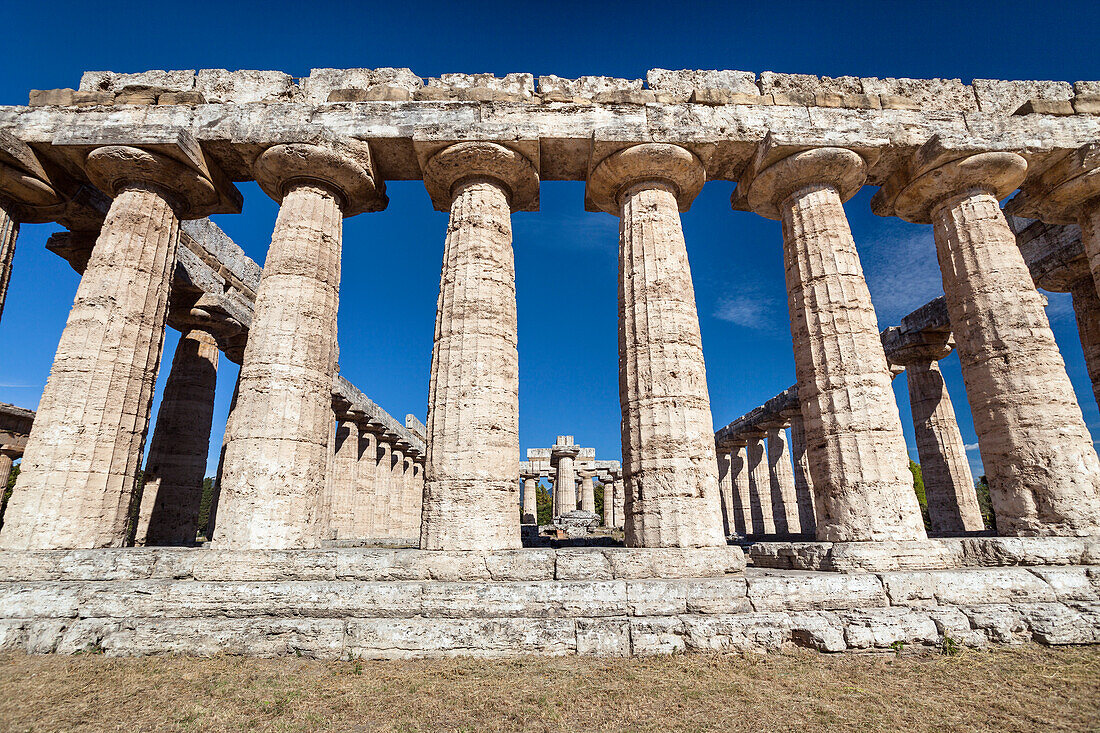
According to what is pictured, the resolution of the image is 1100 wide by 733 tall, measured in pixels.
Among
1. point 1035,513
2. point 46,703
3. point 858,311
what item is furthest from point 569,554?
point 1035,513

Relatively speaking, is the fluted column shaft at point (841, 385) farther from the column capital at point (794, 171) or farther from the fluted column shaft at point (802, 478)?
the fluted column shaft at point (802, 478)

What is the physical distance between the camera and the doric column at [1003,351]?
32.1 ft

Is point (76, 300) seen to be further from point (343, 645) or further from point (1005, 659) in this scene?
point (1005, 659)

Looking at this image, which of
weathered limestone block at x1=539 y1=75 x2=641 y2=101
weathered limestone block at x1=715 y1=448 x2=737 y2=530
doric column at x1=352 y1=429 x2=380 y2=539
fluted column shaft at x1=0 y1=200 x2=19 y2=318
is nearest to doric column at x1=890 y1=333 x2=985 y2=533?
weathered limestone block at x1=715 y1=448 x2=737 y2=530

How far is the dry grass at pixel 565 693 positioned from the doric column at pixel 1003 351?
4.07 meters

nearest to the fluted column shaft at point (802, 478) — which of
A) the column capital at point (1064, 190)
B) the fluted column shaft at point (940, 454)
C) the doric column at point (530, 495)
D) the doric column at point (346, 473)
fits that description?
the fluted column shaft at point (940, 454)

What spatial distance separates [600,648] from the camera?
700cm

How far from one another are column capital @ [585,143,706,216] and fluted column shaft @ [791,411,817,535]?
16650mm

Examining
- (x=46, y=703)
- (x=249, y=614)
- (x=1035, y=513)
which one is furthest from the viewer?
(x=1035, y=513)

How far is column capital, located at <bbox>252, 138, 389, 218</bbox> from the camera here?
11125 mm

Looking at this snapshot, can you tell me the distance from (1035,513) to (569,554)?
8.90 m

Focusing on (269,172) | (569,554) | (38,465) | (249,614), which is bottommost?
(249,614)

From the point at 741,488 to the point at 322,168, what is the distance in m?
30.0

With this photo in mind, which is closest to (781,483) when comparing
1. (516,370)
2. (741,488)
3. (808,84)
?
(741,488)
